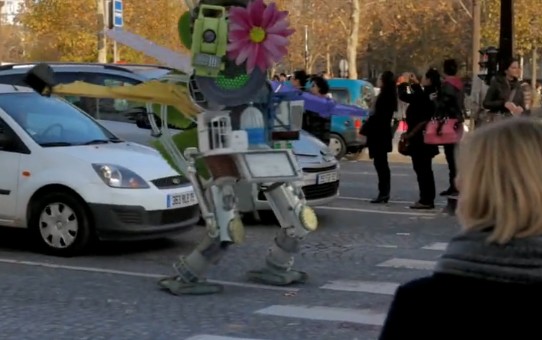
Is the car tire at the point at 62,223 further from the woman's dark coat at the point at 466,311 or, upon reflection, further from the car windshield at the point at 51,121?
the woman's dark coat at the point at 466,311

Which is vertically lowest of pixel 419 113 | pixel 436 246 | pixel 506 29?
pixel 436 246

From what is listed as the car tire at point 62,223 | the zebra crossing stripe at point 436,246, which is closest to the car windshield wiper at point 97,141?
the car tire at point 62,223

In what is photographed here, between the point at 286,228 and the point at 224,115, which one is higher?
the point at 224,115

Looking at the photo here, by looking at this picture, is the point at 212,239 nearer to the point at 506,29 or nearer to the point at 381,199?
the point at 381,199

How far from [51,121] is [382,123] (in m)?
5.17

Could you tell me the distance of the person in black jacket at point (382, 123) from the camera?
44.9 feet

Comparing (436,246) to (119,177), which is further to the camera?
(436,246)

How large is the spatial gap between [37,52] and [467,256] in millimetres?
68221

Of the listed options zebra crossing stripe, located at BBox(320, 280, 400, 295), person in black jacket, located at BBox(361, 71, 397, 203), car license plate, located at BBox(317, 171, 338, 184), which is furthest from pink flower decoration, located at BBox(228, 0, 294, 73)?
person in black jacket, located at BBox(361, 71, 397, 203)

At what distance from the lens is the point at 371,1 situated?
164ft

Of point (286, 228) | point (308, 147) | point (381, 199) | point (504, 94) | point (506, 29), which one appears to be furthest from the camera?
point (506, 29)

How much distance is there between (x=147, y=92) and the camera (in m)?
7.63

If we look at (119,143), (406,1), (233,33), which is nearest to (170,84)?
(233,33)

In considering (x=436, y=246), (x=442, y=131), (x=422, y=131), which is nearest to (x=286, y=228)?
(x=436, y=246)
